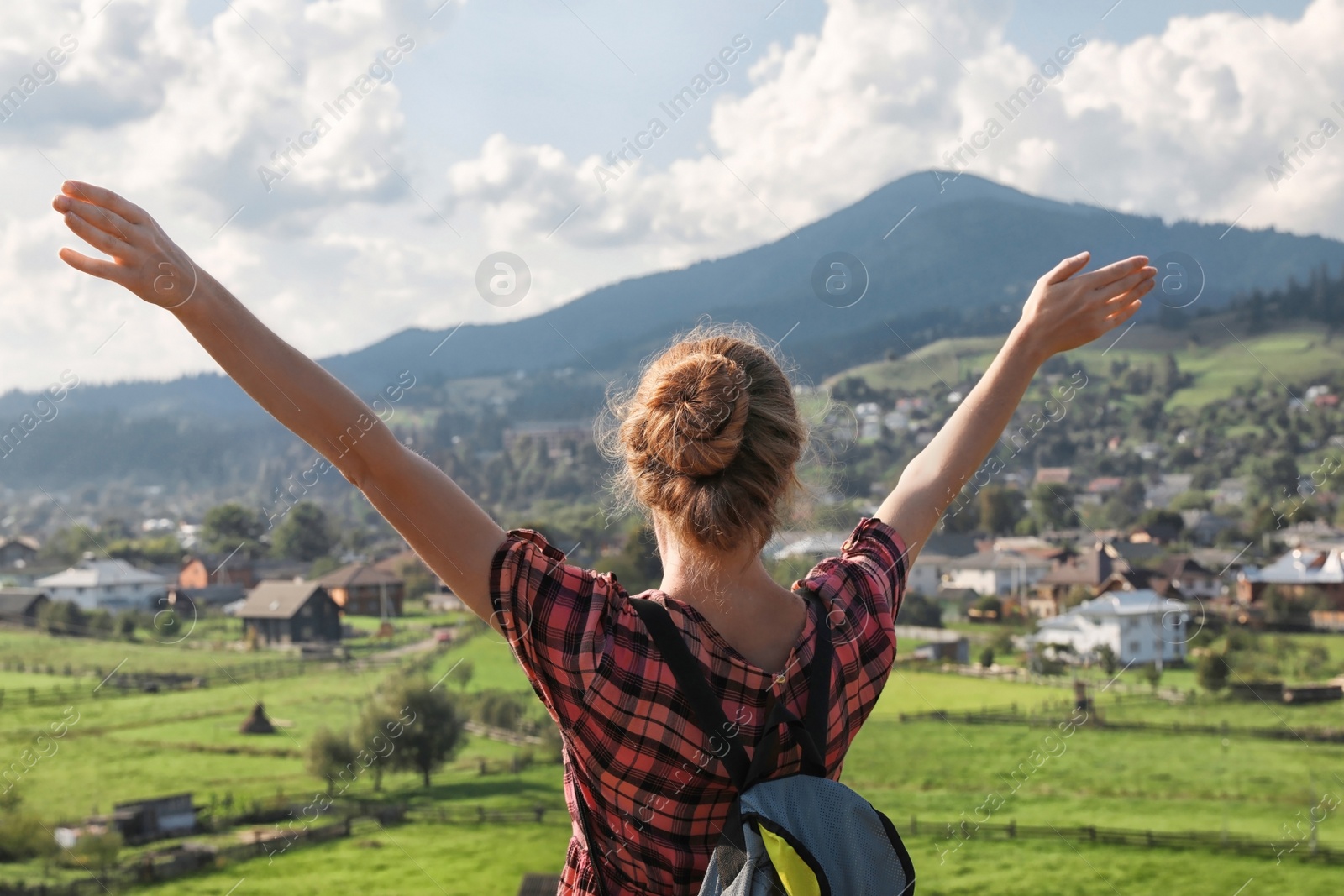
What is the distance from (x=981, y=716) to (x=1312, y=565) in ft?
37.8

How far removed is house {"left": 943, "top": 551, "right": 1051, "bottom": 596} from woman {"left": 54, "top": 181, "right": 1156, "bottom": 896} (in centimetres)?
3345

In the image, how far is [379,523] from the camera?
4100 centimetres

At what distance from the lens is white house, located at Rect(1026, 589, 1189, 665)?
3128cm

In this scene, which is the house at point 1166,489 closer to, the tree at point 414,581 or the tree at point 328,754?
the tree at point 414,581

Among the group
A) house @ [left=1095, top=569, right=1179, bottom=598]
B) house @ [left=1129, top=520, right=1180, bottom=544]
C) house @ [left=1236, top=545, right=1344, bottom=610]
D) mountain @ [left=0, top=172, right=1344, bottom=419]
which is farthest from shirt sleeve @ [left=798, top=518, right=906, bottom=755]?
mountain @ [left=0, top=172, right=1344, bottom=419]

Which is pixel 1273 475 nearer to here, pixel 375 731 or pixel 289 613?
pixel 375 731

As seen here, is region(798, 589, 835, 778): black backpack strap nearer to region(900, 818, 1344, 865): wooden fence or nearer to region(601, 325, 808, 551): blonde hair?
region(601, 325, 808, 551): blonde hair

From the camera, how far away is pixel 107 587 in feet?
115

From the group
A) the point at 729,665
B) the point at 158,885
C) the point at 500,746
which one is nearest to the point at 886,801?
the point at 500,746

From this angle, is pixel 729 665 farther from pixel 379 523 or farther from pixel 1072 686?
pixel 379 523

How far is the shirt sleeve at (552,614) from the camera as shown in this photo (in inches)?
42.8

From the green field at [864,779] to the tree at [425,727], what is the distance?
0.48m

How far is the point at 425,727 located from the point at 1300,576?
2796 cm

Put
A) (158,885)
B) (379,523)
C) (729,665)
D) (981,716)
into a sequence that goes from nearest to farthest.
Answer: (729,665) → (158,885) → (981,716) → (379,523)
